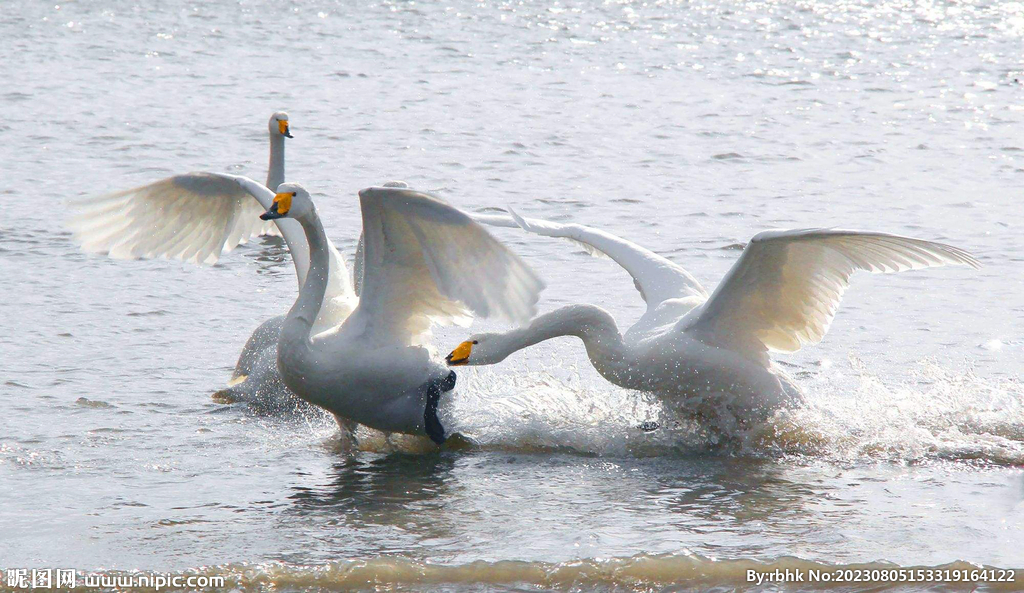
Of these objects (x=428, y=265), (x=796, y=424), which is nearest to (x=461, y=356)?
(x=428, y=265)

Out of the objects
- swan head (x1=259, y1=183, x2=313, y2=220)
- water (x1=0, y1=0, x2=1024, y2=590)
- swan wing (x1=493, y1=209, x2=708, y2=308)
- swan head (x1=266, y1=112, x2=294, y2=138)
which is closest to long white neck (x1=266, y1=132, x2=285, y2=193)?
swan head (x1=266, y1=112, x2=294, y2=138)


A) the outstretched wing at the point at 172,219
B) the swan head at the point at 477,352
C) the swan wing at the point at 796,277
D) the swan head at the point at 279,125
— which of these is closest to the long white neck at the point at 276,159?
the swan head at the point at 279,125

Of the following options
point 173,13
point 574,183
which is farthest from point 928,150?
point 173,13

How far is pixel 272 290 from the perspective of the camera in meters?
11.1

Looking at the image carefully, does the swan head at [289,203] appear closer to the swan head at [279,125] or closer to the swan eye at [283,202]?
the swan eye at [283,202]

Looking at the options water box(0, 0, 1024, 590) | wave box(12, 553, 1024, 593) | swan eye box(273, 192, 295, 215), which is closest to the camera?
wave box(12, 553, 1024, 593)

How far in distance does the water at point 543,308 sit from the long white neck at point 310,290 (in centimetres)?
70

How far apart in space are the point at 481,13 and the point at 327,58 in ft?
14.4

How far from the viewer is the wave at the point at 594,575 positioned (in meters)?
6.12

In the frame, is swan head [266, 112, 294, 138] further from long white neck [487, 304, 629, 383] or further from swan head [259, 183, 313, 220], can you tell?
long white neck [487, 304, 629, 383]

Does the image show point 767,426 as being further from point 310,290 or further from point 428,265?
point 310,290

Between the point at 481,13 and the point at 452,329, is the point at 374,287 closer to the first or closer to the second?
the point at 452,329

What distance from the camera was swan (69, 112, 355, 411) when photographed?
28.2 ft

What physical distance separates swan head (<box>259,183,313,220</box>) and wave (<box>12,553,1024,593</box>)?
1.96 metres
